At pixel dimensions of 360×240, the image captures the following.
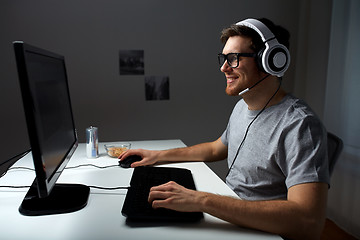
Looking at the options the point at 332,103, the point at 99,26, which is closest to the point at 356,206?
the point at 332,103

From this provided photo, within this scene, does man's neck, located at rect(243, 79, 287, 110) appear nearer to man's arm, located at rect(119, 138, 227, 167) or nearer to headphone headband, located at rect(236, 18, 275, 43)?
headphone headband, located at rect(236, 18, 275, 43)

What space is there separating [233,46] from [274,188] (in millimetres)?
579

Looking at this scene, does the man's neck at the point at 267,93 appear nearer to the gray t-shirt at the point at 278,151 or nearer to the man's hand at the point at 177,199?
the gray t-shirt at the point at 278,151

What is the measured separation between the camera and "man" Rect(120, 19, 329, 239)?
0.81 metres

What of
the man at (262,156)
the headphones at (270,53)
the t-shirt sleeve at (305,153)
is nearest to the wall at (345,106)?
the man at (262,156)

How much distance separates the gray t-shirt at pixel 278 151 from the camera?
92cm

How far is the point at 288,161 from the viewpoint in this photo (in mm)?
979

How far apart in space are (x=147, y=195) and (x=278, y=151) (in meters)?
0.47

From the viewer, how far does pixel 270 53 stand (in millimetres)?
1116

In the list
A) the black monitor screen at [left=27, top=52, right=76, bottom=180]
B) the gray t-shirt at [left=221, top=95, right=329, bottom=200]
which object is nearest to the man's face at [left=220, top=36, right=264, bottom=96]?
the gray t-shirt at [left=221, top=95, right=329, bottom=200]

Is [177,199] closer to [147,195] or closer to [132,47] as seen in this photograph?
[147,195]

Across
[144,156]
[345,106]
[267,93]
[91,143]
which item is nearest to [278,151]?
[267,93]

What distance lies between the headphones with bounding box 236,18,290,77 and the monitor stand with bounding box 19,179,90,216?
0.78 metres

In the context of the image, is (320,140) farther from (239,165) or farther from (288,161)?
(239,165)
